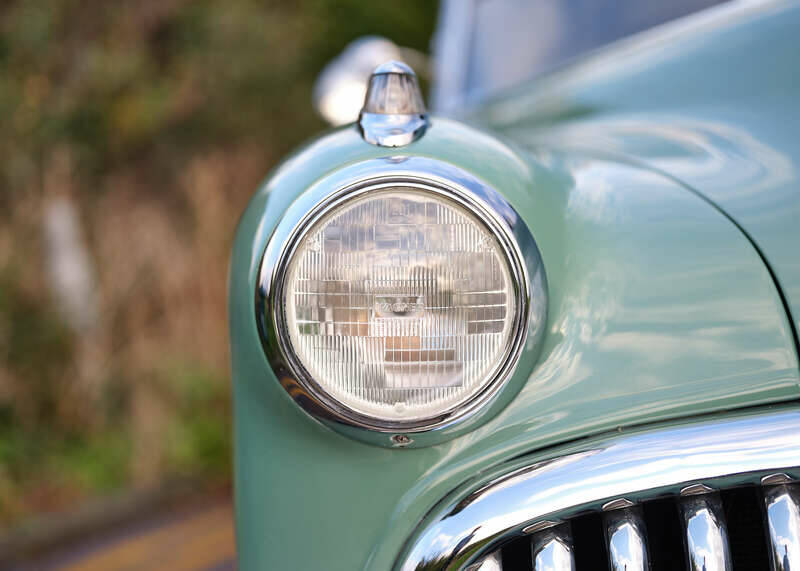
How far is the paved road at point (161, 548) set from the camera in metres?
2.66

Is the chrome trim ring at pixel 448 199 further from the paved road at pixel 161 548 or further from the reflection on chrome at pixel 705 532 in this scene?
the paved road at pixel 161 548

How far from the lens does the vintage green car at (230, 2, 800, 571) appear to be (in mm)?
786

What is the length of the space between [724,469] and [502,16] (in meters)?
1.69

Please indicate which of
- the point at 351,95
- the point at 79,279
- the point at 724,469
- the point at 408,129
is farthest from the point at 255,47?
the point at 724,469

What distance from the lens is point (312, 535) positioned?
0.85 m

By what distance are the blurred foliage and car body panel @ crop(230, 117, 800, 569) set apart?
8.31 ft

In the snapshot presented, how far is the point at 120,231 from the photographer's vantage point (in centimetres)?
404

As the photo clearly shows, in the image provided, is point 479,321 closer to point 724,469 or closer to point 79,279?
point 724,469

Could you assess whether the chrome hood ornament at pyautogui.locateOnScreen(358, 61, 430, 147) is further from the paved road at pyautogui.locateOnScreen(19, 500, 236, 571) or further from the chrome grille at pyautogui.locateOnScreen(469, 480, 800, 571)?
the paved road at pyautogui.locateOnScreen(19, 500, 236, 571)

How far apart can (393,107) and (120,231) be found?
349cm

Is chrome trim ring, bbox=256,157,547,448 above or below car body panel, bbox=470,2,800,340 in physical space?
below

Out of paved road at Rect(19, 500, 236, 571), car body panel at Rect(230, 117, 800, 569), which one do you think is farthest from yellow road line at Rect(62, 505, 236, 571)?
car body panel at Rect(230, 117, 800, 569)

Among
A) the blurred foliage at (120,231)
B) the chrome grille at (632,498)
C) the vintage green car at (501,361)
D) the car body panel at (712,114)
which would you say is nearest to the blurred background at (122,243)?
the blurred foliage at (120,231)

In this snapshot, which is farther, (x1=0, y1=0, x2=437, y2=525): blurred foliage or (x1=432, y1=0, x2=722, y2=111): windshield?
(x1=0, y1=0, x2=437, y2=525): blurred foliage
